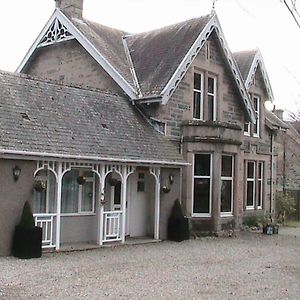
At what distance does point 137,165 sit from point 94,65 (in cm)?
622

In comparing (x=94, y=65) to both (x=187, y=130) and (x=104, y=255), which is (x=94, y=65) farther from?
(x=104, y=255)

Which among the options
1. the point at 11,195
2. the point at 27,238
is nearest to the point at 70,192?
the point at 11,195

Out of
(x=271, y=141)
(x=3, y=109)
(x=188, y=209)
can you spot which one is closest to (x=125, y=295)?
(x=3, y=109)

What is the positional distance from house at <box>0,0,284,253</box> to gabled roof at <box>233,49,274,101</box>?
0.06m

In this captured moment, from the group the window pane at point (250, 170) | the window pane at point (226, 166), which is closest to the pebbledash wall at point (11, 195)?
the window pane at point (226, 166)

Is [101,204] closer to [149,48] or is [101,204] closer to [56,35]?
[149,48]

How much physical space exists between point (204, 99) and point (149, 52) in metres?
3.01

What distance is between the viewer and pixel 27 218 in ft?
44.5

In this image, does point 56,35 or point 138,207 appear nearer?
point 138,207

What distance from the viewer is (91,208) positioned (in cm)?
1702

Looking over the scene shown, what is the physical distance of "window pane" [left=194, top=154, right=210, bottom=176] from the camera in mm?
20000

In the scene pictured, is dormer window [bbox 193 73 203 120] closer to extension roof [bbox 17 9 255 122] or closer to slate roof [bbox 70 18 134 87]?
extension roof [bbox 17 9 255 122]

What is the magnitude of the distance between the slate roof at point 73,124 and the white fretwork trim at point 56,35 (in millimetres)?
4605

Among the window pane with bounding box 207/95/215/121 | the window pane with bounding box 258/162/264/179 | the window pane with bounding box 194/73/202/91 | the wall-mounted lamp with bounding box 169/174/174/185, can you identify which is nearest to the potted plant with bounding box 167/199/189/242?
the wall-mounted lamp with bounding box 169/174/174/185
